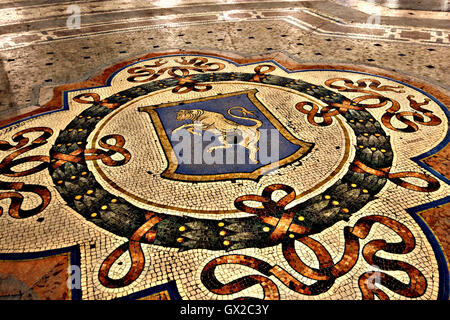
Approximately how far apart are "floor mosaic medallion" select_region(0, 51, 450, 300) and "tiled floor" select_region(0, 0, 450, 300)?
12 millimetres

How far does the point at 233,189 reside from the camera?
2559 mm

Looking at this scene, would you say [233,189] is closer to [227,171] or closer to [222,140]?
[227,171]

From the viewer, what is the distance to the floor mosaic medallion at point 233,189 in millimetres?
1941

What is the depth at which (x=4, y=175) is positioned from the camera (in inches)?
109

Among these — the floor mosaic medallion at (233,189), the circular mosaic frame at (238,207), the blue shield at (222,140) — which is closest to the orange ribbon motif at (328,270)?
the floor mosaic medallion at (233,189)

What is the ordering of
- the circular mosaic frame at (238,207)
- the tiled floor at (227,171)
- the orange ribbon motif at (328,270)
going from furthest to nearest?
the circular mosaic frame at (238,207)
the tiled floor at (227,171)
the orange ribbon motif at (328,270)

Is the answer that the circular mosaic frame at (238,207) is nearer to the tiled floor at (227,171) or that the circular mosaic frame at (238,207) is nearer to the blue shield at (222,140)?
the tiled floor at (227,171)

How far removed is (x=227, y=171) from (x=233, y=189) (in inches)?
8.7

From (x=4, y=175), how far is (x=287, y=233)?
2.41m

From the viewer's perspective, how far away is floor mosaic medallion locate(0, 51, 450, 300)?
6.37 ft

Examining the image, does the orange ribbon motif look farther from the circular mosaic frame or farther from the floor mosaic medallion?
the circular mosaic frame

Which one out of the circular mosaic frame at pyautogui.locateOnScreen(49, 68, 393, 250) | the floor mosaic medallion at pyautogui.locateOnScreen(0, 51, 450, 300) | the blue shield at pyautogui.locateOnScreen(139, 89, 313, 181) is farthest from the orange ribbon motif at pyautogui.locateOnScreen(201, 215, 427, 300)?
the blue shield at pyautogui.locateOnScreen(139, 89, 313, 181)

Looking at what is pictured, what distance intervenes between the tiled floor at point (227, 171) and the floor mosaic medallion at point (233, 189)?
0.01 metres

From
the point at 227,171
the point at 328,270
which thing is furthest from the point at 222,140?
the point at 328,270
